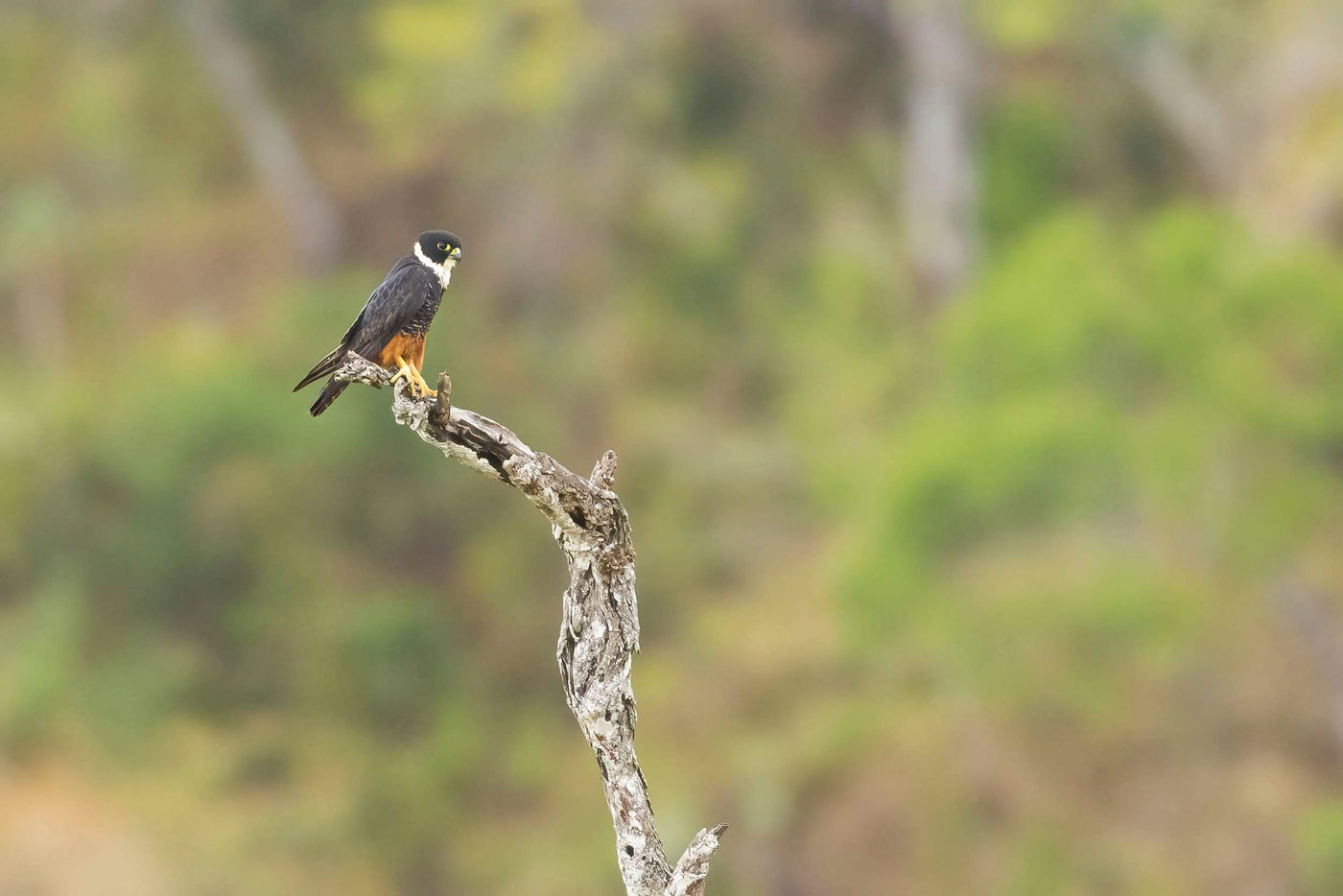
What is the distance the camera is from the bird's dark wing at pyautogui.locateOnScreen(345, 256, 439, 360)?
11.6 ft

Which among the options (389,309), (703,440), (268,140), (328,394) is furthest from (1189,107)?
(328,394)

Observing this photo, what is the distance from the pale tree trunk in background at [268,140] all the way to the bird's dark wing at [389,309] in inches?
511

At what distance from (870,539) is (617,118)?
16.0ft

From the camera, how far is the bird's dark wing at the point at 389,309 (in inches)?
139

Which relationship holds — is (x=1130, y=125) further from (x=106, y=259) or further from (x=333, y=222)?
(x=106, y=259)

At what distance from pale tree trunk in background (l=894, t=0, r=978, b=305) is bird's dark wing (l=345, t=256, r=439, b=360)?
11502 millimetres

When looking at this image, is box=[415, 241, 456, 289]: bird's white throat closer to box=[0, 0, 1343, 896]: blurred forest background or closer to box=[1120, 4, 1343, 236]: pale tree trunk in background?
box=[0, 0, 1343, 896]: blurred forest background

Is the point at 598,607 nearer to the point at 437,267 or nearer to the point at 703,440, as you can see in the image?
the point at 437,267

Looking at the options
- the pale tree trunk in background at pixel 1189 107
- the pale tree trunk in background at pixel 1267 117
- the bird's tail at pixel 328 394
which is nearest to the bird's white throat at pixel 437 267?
the bird's tail at pixel 328 394

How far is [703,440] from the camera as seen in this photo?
14.6 m

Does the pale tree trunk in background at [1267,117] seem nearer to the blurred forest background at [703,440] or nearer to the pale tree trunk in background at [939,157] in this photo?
the blurred forest background at [703,440]

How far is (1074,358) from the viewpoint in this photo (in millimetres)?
10742

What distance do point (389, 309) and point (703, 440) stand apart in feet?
36.4

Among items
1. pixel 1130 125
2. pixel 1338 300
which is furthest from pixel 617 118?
pixel 1338 300
